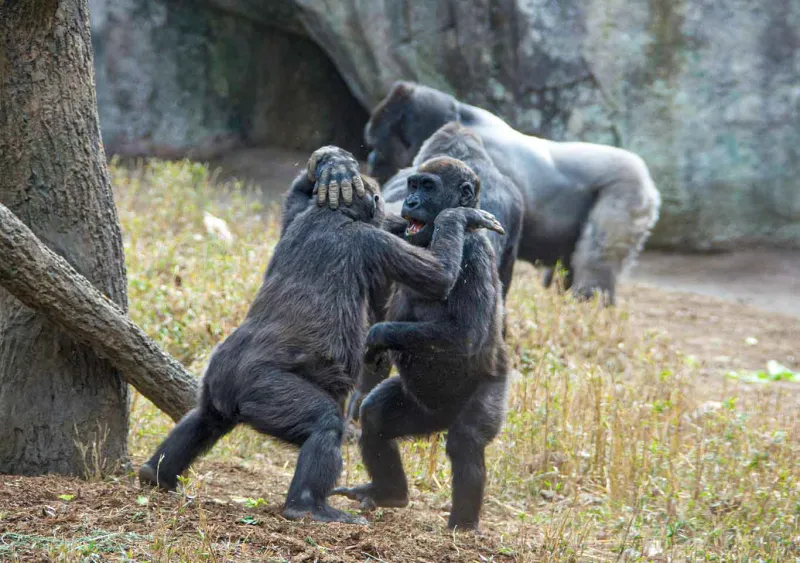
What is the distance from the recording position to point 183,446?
3342 millimetres

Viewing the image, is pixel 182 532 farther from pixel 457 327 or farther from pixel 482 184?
pixel 482 184

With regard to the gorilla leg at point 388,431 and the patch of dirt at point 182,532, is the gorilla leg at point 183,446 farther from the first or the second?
the gorilla leg at point 388,431

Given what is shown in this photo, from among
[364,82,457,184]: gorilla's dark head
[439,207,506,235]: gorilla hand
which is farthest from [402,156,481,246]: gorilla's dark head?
[364,82,457,184]: gorilla's dark head

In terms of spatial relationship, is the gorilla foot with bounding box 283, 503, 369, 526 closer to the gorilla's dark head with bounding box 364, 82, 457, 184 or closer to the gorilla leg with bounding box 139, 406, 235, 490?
the gorilla leg with bounding box 139, 406, 235, 490

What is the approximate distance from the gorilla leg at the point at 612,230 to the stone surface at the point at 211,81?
4.78 metres

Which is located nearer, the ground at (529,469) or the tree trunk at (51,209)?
the ground at (529,469)

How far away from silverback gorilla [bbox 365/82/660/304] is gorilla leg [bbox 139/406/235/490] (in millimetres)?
3669

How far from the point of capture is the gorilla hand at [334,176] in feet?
11.5

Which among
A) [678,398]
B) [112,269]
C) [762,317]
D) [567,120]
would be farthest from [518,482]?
[567,120]

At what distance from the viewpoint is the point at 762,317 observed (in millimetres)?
8719

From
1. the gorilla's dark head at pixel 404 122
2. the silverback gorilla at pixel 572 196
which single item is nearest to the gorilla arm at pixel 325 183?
the gorilla's dark head at pixel 404 122

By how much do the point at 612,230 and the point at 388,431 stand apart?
427cm

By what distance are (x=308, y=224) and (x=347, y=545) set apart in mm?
1124

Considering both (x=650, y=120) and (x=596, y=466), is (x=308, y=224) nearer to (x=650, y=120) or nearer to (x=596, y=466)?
(x=596, y=466)
